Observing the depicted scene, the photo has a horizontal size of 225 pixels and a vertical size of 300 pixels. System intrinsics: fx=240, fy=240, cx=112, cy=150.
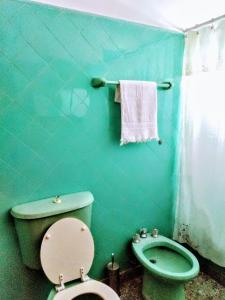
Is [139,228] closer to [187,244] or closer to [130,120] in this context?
[187,244]

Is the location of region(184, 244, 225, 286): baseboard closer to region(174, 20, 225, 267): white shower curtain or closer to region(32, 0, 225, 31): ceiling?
region(174, 20, 225, 267): white shower curtain

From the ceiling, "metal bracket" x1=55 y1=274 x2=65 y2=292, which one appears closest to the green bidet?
"metal bracket" x1=55 y1=274 x2=65 y2=292

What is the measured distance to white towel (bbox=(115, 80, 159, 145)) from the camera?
1.59m

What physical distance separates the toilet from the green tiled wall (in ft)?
0.42

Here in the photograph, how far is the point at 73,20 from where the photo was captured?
1425 mm

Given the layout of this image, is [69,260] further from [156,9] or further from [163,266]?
[156,9]

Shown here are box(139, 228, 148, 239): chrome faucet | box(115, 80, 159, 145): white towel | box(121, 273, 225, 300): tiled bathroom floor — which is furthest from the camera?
box(139, 228, 148, 239): chrome faucet

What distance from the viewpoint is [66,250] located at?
1.40 metres

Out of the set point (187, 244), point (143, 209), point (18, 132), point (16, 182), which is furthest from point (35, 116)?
point (187, 244)

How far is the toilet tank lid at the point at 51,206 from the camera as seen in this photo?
132cm

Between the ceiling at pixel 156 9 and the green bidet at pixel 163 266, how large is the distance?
1611mm

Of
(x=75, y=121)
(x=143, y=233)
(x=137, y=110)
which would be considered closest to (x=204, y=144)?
(x=137, y=110)

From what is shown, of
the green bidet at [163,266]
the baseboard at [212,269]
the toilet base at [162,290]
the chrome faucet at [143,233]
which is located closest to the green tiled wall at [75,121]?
the chrome faucet at [143,233]

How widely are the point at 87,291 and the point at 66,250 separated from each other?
26cm
